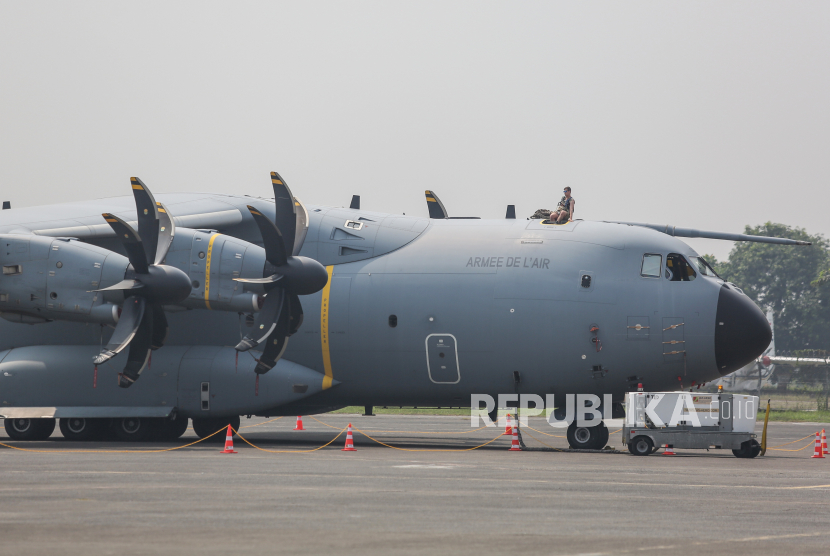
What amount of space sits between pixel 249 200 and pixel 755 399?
13388 millimetres

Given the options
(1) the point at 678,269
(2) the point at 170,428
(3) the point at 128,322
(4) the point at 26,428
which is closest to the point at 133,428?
(2) the point at 170,428

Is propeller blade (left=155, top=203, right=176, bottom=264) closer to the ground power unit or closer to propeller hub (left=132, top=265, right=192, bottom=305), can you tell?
propeller hub (left=132, top=265, right=192, bottom=305)

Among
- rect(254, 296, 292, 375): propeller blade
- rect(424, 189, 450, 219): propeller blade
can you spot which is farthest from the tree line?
rect(254, 296, 292, 375): propeller blade

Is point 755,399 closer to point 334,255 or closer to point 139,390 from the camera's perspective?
point 334,255

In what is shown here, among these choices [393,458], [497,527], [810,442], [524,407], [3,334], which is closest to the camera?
[497,527]

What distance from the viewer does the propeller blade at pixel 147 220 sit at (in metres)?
22.7

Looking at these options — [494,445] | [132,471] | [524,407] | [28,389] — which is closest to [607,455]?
[524,407]

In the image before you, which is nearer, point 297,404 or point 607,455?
point 607,455

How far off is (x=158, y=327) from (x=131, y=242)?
2.17m

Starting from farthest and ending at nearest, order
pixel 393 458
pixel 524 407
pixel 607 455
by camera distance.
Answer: pixel 524 407 < pixel 607 455 < pixel 393 458

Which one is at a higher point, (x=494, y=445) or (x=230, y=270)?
(x=230, y=270)

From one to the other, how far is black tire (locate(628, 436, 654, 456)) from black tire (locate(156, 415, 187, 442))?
11238 millimetres

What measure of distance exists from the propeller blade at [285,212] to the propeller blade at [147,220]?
2.71 meters

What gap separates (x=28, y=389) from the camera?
25.3 metres
